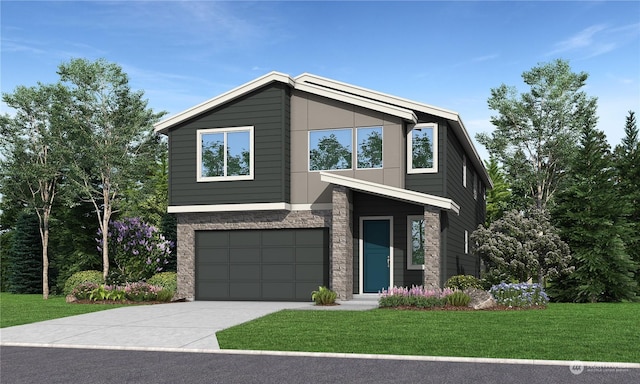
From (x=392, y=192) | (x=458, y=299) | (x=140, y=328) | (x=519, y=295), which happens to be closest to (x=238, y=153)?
(x=392, y=192)

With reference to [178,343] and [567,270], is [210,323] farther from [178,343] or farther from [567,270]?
[567,270]

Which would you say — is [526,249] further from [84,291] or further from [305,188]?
[84,291]

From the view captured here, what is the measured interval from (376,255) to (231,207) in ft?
16.0

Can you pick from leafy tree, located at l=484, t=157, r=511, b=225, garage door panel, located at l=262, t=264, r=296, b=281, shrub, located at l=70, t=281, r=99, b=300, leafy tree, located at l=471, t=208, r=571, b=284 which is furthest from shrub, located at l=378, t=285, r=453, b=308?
leafy tree, located at l=484, t=157, r=511, b=225

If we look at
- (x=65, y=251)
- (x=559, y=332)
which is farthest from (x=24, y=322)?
(x=65, y=251)

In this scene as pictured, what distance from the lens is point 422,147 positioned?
2103cm

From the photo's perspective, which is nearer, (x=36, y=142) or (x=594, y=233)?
(x=594, y=233)

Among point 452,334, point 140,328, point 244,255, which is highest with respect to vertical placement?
point 244,255

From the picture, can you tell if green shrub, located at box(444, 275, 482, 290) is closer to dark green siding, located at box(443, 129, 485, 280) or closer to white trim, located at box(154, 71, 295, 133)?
dark green siding, located at box(443, 129, 485, 280)

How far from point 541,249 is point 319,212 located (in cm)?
704

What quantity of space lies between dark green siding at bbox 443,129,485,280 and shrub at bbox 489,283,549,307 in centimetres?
223

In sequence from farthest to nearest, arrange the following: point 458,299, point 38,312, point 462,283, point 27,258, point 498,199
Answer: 1. point 498,199
2. point 27,258
3. point 462,283
4. point 38,312
5. point 458,299

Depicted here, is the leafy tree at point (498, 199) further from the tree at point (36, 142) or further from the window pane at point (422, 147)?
the tree at point (36, 142)

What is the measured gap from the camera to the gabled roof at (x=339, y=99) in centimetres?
2058
